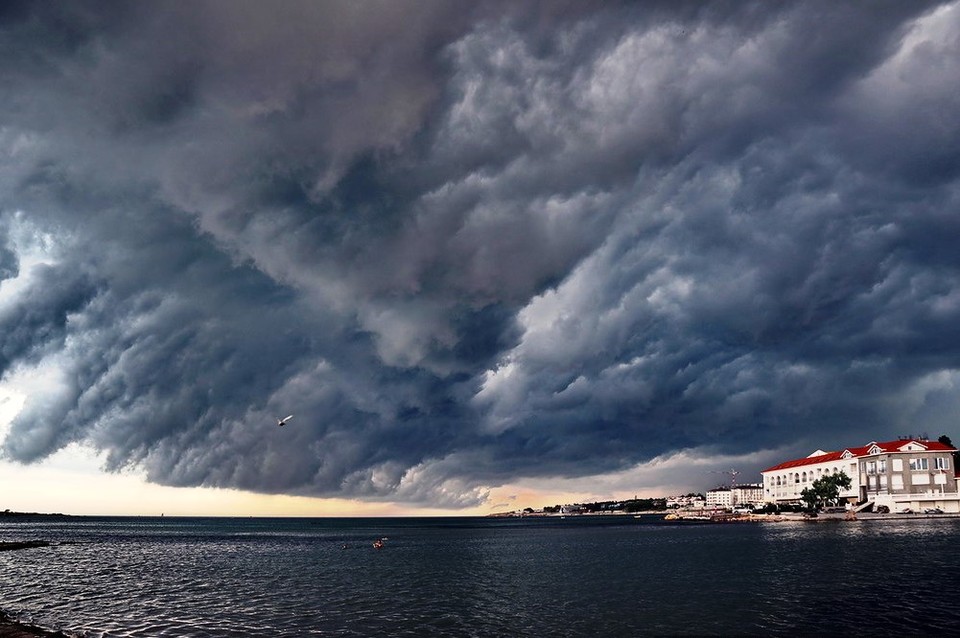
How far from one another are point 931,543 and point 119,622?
374 ft

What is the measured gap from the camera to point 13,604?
57031mm

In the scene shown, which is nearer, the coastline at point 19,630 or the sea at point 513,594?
the coastline at point 19,630

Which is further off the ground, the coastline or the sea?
the coastline

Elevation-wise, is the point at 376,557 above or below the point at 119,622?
below

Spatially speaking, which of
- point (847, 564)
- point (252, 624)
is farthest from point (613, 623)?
point (847, 564)

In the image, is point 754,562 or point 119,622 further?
point 754,562

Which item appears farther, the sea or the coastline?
the sea

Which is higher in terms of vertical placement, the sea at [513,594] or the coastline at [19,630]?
the coastline at [19,630]

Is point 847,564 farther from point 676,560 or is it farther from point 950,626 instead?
point 950,626

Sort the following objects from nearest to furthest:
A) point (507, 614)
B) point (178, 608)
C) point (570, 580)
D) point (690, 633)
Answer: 1. point (690, 633)
2. point (507, 614)
3. point (178, 608)
4. point (570, 580)

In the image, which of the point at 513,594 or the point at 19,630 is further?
the point at 513,594

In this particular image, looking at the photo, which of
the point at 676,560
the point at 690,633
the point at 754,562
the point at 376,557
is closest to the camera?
the point at 690,633

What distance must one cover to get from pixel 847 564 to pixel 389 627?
6129cm

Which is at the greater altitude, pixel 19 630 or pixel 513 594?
pixel 19 630
